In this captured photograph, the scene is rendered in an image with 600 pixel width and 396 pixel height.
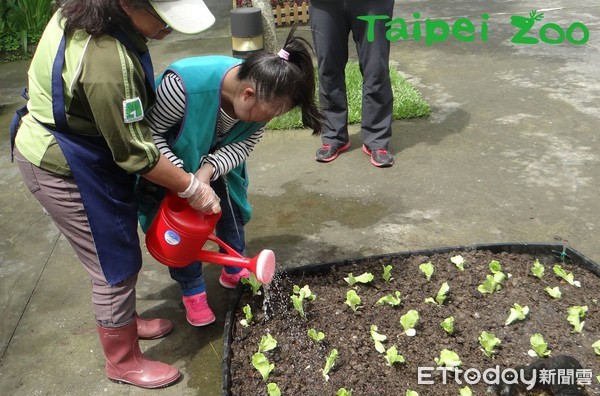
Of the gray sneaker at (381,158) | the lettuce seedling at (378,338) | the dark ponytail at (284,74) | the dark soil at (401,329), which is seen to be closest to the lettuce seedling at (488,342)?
the dark soil at (401,329)

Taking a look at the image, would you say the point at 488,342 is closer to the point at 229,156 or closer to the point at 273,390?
the point at 273,390

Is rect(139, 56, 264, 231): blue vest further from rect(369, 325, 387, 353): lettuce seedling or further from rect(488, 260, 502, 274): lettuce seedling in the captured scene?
rect(488, 260, 502, 274): lettuce seedling

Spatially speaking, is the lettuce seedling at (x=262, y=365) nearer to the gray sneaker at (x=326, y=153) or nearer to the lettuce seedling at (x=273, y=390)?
the lettuce seedling at (x=273, y=390)

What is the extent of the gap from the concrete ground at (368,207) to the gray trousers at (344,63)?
0.80 feet

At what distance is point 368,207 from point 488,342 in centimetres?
142

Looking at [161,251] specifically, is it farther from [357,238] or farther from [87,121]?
[357,238]

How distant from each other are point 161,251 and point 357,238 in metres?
1.31

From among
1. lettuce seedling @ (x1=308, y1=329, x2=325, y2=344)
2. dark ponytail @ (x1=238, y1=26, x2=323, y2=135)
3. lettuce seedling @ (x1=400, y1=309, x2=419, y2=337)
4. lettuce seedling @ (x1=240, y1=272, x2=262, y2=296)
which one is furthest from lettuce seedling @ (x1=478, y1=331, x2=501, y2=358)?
dark ponytail @ (x1=238, y1=26, x2=323, y2=135)

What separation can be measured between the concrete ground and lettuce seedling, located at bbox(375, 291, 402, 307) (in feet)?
1.84

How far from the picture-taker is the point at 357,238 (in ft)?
10.7

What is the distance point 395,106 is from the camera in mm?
4797

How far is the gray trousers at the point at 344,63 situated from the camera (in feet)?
12.3

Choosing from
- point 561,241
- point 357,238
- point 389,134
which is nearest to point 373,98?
point 389,134

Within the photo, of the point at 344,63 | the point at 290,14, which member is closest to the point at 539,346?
the point at 344,63
